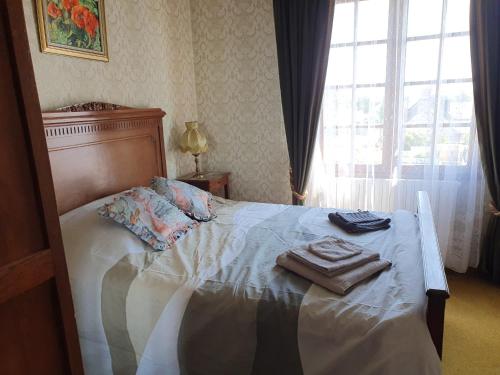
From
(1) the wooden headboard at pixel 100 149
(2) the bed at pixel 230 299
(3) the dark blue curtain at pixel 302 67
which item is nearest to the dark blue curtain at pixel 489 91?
(2) the bed at pixel 230 299

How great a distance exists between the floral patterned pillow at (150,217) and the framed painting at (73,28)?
941mm

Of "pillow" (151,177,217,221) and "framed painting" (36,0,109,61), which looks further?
"pillow" (151,177,217,221)

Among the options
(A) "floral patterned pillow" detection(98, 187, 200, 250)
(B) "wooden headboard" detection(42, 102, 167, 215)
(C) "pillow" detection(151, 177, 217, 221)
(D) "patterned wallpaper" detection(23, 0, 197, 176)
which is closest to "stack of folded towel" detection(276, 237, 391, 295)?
(A) "floral patterned pillow" detection(98, 187, 200, 250)

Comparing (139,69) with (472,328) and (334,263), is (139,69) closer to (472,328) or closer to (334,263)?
(334,263)

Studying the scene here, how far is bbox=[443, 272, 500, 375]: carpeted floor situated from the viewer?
198 centimetres

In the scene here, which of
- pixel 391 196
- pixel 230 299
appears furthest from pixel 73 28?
pixel 391 196

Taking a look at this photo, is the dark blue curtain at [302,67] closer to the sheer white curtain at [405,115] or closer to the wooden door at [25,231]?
the sheer white curtain at [405,115]

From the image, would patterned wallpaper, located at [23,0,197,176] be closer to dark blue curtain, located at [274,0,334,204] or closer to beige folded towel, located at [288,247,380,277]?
dark blue curtain, located at [274,0,334,204]

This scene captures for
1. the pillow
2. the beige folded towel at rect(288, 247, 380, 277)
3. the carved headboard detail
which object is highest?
the carved headboard detail

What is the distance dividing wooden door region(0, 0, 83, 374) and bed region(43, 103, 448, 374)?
527mm

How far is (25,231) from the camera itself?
922mm

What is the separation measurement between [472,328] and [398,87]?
177cm

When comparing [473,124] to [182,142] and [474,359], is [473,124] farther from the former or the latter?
[182,142]

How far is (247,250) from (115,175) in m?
1.14
